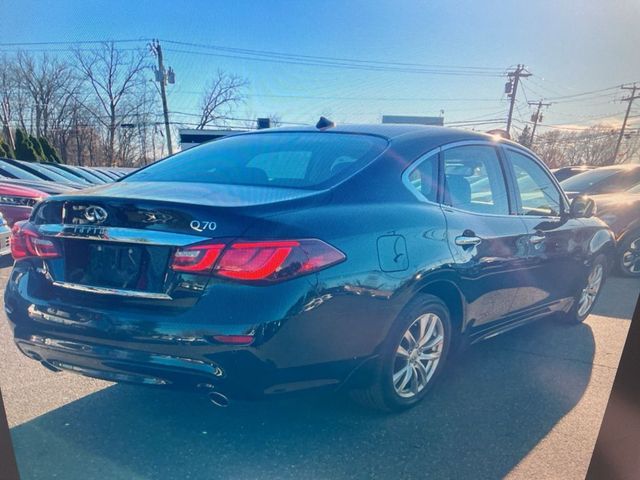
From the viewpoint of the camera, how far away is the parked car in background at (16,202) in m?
5.67

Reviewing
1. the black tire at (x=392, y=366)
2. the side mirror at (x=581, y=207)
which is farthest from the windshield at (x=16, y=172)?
the side mirror at (x=581, y=207)

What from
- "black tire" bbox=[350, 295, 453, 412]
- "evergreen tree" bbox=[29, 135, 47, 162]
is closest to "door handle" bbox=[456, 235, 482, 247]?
"black tire" bbox=[350, 295, 453, 412]

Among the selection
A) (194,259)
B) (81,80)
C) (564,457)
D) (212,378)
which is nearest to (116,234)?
(194,259)

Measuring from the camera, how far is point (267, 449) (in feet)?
6.91

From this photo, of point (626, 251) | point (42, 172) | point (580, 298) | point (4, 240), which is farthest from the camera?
point (42, 172)

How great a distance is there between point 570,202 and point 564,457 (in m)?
2.10

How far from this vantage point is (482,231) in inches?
102

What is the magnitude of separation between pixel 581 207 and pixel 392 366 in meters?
2.21

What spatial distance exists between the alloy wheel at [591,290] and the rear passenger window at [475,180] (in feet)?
4.95

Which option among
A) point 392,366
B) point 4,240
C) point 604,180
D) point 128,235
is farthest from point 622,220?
point 4,240

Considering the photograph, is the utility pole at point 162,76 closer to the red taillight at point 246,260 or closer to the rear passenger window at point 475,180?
the red taillight at point 246,260

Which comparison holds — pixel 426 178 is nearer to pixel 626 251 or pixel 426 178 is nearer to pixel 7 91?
pixel 7 91

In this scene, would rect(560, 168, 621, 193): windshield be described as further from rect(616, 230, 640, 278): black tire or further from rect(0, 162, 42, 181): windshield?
rect(0, 162, 42, 181): windshield

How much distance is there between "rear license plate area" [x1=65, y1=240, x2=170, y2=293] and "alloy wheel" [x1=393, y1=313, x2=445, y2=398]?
1.19 meters
